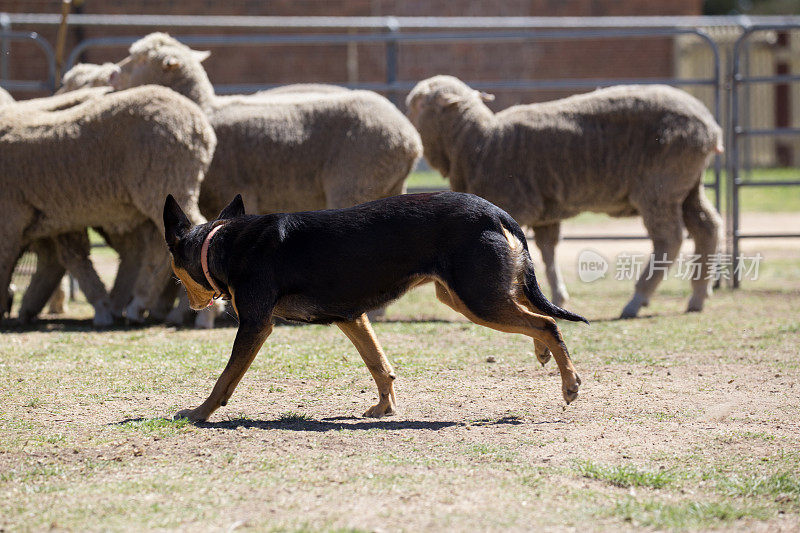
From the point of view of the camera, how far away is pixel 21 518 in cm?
349

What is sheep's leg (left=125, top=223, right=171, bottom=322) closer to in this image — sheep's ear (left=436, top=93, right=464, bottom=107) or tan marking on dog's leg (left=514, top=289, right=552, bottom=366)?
sheep's ear (left=436, top=93, right=464, bottom=107)

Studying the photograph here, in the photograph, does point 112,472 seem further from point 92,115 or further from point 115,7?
point 115,7

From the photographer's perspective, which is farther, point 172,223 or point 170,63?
point 170,63

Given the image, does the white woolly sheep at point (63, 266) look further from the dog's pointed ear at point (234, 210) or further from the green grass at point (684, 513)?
the green grass at point (684, 513)

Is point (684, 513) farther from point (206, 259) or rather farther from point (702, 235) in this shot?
point (702, 235)

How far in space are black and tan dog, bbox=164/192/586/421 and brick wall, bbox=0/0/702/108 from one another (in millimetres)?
13153

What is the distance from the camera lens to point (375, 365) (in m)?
5.02

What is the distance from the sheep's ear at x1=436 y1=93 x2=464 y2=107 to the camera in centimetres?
866

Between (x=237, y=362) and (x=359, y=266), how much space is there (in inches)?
28.3

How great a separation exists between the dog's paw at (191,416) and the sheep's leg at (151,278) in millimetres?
3294

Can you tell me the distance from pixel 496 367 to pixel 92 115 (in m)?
3.71

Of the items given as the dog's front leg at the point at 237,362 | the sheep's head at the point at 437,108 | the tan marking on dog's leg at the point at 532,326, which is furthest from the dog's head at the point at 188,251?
the sheep's head at the point at 437,108

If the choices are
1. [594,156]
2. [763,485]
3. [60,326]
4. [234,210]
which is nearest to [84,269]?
[60,326]

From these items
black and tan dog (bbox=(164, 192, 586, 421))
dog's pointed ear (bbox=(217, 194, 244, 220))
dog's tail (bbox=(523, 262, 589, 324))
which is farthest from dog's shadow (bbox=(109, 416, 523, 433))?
dog's pointed ear (bbox=(217, 194, 244, 220))
